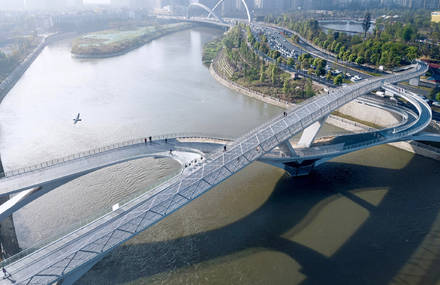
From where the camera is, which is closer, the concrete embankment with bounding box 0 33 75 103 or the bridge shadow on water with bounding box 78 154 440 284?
the bridge shadow on water with bounding box 78 154 440 284

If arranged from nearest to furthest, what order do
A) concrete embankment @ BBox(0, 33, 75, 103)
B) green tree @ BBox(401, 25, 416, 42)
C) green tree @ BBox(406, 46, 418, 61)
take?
1. concrete embankment @ BBox(0, 33, 75, 103)
2. green tree @ BBox(406, 46, 418, 61)
3. green tree @ BBox(401, 25, 416, 42)

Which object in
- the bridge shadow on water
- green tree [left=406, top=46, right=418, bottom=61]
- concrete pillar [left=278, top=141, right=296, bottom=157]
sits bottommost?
the bridge shadow on water

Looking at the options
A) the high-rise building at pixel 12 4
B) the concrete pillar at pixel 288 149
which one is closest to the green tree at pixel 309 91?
the concrete pillar at pixel 288 149

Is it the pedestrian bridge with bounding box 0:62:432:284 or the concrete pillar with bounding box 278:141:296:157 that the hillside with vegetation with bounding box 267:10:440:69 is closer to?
the pedestrian bridge with bounding box 0:62:432:284

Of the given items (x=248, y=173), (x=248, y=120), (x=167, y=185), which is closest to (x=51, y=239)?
(x=167, y=185)

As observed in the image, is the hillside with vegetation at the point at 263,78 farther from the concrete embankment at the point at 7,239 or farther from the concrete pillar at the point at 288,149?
the concrete embankment at the point at 7,239

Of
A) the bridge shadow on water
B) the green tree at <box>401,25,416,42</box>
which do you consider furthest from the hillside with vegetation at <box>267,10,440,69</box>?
the bridge shadow on water
